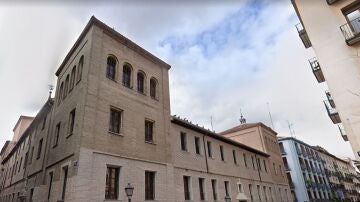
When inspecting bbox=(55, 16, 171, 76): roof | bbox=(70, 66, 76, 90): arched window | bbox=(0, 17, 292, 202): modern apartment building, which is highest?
bbox=(55, 16, 171, 76): roof

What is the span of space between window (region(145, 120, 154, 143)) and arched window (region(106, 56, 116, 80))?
3429 millimetres

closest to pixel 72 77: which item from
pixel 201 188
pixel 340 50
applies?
pixel 201 188

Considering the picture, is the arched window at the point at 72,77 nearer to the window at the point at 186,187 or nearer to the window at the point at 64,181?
the window at the point at 64,181

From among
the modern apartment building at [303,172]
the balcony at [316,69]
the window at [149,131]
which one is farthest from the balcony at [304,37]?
the modern apartment building at [303,172]

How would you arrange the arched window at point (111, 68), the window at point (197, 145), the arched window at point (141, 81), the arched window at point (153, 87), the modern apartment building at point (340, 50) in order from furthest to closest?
the window at point (197, 145) < the arched window at point (153, 87) < the arched window at point (141, 81) < the arched window at point (111, 68) < the modern apartment building at point (340, 50)

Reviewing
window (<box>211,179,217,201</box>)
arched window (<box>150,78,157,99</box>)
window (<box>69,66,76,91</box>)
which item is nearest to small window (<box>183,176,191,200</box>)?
window (<box>211,179,217,201</box>)

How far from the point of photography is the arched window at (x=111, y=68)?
13975 millimetres

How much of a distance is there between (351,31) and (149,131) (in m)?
11.8

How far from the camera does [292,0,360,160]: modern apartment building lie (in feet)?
→ 37.6

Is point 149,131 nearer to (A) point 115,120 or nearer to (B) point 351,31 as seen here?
(A) point 115,120

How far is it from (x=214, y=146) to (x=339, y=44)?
12.3 metres

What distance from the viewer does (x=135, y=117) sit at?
1416cm

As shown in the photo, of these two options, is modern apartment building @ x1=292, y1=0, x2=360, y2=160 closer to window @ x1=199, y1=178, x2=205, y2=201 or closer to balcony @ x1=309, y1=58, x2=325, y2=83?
balcony @ x1=309, y1=58, x2=325, y2=83

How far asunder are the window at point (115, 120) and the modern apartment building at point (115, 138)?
53 millimetres
